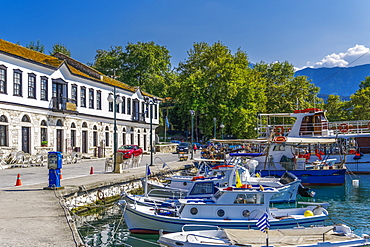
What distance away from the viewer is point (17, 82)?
100ft

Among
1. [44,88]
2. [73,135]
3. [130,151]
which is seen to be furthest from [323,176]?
[44,88]

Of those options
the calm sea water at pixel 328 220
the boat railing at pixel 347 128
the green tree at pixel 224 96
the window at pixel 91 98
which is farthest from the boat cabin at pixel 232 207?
the green tree at pixel 224 96

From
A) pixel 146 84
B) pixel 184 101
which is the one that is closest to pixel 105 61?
pixel 146 84

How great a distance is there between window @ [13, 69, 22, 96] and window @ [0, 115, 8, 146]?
2484mm

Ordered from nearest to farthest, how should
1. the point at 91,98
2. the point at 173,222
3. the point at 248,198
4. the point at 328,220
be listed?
the point at 173,222 → the point at 248,198 → the point at 328,220 → the point at 91,98

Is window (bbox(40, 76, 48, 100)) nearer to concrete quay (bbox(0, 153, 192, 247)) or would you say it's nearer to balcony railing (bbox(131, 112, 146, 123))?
balcony railing (bbox(131, 112, 146, 123))

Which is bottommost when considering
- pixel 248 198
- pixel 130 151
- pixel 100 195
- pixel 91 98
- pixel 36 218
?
pixel 100 195

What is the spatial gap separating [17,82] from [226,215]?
2393cm

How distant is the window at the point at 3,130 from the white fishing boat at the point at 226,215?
1893 cm

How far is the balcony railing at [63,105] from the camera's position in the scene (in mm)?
34775

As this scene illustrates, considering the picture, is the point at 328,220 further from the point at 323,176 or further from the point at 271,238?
the point at 323,176

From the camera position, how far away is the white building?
96.9ft

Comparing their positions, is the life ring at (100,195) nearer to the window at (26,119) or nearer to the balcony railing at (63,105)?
the window at (26,119)

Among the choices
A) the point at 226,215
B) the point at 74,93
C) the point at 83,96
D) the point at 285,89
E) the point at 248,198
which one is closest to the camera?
the point at 226,215
